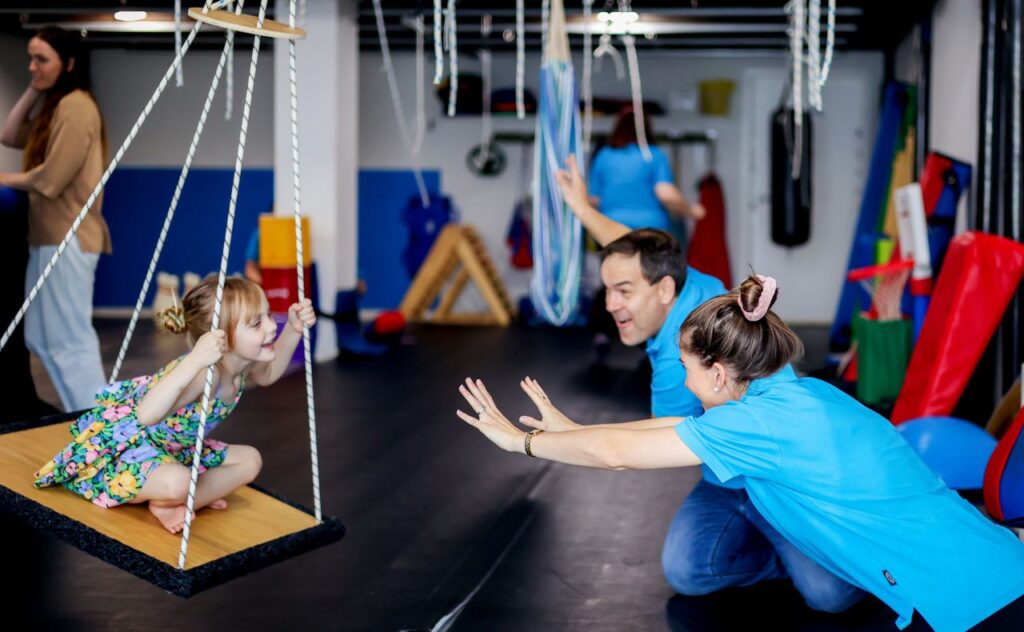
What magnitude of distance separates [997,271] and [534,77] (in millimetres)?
6172

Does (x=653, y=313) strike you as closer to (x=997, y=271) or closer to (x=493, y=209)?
(x=997, y=271)

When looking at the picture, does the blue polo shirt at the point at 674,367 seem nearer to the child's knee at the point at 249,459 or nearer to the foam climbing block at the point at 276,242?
the child's knee at the point at 249,459

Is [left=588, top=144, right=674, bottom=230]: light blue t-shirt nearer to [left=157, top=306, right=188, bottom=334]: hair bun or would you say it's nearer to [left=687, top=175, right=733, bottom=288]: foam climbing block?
[left=157, top=306, right=188, bottom=334]: hair bun

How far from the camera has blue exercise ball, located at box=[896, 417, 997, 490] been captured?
3887 millimetres

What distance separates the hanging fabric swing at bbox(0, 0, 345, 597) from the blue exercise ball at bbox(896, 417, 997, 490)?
7.27ft

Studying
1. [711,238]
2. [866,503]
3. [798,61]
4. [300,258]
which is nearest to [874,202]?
[711,238]

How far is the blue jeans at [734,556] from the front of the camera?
280 cm

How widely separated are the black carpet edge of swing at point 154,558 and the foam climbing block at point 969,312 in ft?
9.54

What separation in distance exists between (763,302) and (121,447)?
4.71ft

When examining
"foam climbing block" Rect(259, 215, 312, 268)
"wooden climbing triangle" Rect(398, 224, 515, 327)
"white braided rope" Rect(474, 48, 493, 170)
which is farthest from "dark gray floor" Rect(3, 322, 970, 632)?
"white braided rope" Rect(474, 48, 493, 170)

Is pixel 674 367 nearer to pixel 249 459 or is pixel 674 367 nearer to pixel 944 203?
pixel 249 459

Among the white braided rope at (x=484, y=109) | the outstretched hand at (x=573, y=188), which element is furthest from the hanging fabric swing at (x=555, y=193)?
the white braided rope at (x=484, y=109)

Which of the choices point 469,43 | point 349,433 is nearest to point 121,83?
point 469,43

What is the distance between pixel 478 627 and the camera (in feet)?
8.89
